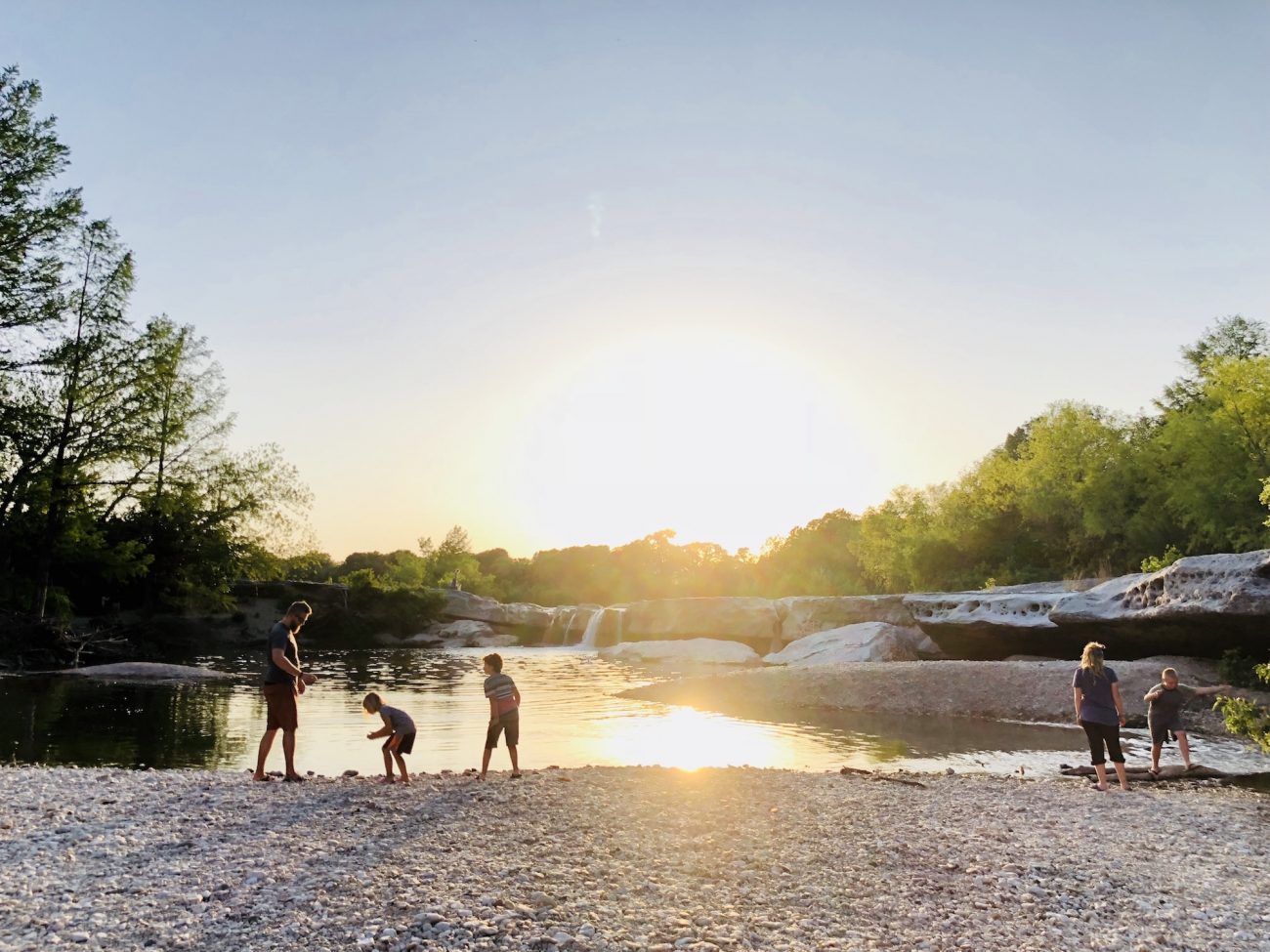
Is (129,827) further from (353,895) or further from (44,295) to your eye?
(44,295)

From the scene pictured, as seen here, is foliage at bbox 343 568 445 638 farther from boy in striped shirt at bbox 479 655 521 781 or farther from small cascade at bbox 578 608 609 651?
boy in striped shirt at bbox 479 655 521 781

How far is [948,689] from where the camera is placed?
23812mm

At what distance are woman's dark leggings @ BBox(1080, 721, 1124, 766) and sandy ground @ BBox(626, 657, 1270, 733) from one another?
8.68 meters

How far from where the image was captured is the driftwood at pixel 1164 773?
1378 cm

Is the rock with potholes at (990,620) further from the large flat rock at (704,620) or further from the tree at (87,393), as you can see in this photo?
the tree at (87,393)

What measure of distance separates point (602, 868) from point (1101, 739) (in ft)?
30.9

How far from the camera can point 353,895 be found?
646 cm

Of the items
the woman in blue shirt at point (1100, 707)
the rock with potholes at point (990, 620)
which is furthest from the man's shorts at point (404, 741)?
the rock with potholes at point (990, 620)

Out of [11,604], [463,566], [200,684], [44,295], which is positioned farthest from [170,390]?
[463,566]

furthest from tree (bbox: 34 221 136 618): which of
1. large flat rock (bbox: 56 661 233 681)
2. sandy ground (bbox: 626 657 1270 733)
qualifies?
sandy ground (bbox: 626 657 1270 733)

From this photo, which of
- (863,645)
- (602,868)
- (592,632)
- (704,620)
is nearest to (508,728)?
(602,868)

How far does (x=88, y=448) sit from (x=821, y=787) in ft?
121

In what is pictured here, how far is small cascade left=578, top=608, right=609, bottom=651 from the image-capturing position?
176 feet

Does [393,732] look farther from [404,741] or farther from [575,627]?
[575,627]
